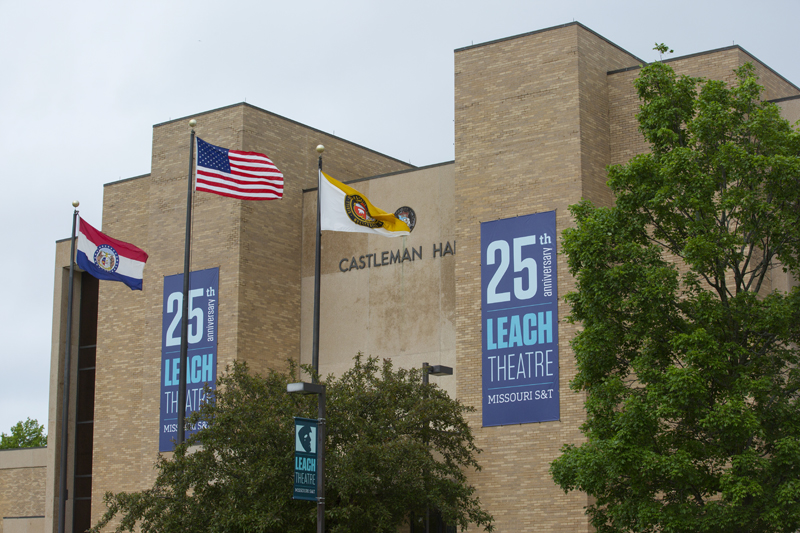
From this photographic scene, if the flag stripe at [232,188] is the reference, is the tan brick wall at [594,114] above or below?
above

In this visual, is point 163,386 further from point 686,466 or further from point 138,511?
point 686,466

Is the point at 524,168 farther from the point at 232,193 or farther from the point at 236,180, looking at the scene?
the point at 232,193

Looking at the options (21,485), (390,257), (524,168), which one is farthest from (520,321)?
(21,485)

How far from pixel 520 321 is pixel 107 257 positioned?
11.8 m

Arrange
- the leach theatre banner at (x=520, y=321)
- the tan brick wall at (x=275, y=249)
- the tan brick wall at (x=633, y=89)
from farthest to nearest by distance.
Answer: the tan brick wall at (x=275, y=249) < the tan brick wall at (x=633, y=89) < the leach theatre banner at (x=520, y=321)

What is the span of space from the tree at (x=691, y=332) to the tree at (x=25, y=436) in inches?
2599

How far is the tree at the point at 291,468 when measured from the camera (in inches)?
889

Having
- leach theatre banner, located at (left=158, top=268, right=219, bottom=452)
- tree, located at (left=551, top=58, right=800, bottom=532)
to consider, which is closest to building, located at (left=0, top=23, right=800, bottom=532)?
leach theatre banner, located at (left=158, top=268, right=219, bottom=452)

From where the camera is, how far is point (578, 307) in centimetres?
2008

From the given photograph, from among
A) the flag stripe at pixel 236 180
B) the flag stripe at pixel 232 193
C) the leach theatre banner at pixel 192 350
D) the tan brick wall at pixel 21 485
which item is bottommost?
the tan brick wall at pixel 21 485

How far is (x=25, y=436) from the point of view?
7888cm

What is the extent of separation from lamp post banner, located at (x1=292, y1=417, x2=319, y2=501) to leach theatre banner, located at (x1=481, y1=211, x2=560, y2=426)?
32.8 ft

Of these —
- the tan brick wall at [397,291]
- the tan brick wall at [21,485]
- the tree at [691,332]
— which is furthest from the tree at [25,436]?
the tree at [691,332]

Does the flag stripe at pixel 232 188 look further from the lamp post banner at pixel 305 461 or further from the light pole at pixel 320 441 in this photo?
the lamp post banner at pixel 305 461
